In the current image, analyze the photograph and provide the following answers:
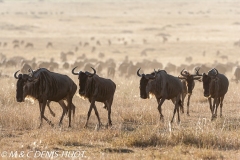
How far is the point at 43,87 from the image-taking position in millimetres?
10664

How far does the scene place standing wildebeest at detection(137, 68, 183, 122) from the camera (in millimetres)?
11023

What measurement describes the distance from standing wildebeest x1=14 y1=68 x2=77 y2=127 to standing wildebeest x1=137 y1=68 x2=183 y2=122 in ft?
5.02

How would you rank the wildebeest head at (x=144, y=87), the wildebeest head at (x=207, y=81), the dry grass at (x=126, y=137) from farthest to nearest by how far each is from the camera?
the wildebeest head at (x=207, y=81)
the wildebeest head at (x=144, y=87)
the dry grass at (x=126, y=137)

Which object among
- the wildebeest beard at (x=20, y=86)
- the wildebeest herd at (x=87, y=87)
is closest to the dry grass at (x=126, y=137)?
the wildebeest herd at (x=87, y=87)

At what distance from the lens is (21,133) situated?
10180 mm

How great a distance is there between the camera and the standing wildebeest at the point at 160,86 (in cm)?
1102

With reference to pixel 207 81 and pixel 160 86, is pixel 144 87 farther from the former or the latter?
pixel 207 81

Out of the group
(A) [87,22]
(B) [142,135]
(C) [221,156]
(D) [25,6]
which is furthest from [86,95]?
(D) [25,6]

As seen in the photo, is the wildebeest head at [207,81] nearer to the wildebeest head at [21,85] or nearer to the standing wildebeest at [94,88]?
the standing wildebeest at [94,88]

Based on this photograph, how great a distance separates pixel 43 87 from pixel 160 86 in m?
2.53

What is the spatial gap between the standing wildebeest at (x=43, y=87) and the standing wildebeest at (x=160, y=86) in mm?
1530

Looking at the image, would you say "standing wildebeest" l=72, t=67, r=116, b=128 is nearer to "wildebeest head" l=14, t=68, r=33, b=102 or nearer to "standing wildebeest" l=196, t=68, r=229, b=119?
"wildebeest head" l=14, t=68, r=33, b=102

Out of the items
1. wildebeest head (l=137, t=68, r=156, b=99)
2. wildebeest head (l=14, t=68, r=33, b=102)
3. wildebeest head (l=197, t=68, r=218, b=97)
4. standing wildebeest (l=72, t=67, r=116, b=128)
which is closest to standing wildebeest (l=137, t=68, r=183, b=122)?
wildebeest head (l=137, t=68, r=156, b=99)

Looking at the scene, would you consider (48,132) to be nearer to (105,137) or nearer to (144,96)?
(105,137)
